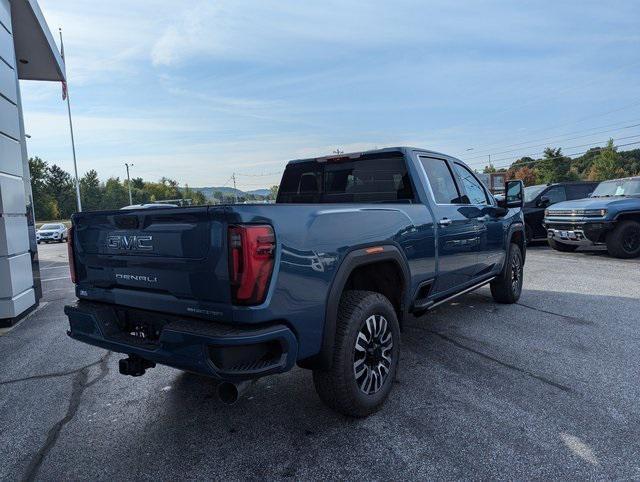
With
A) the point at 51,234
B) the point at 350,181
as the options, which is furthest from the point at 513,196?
the point at 51,234

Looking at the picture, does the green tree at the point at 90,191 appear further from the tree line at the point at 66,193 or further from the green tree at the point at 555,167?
the green tree at the point at 555,167

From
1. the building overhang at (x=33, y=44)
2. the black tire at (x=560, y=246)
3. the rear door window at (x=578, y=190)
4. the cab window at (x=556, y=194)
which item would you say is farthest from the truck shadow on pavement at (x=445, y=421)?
the rear door window at (x=578, y=190)

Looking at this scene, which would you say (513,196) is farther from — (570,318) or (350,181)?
(350,181)

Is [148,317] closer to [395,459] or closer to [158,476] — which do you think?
[158,476]

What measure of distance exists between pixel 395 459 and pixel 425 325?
2.82 m

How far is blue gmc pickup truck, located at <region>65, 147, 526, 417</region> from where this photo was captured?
7.90 feet

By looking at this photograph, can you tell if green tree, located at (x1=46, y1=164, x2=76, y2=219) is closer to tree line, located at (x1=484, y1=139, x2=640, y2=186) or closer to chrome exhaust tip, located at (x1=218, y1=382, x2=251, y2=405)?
tree line, located at (x1=484, y1=139, x2=640, y2=186)

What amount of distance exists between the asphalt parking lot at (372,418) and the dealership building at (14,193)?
1.95 m

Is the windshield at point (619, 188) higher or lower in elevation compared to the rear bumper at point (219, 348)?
higher

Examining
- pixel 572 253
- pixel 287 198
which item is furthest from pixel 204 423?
pixel 572 253

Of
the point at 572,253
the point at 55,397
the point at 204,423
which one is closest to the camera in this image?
the point at 204,423

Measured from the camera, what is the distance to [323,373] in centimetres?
290

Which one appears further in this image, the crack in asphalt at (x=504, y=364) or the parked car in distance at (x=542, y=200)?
the parked car in distance at (x=542, y=200)

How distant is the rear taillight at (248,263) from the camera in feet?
7.77
